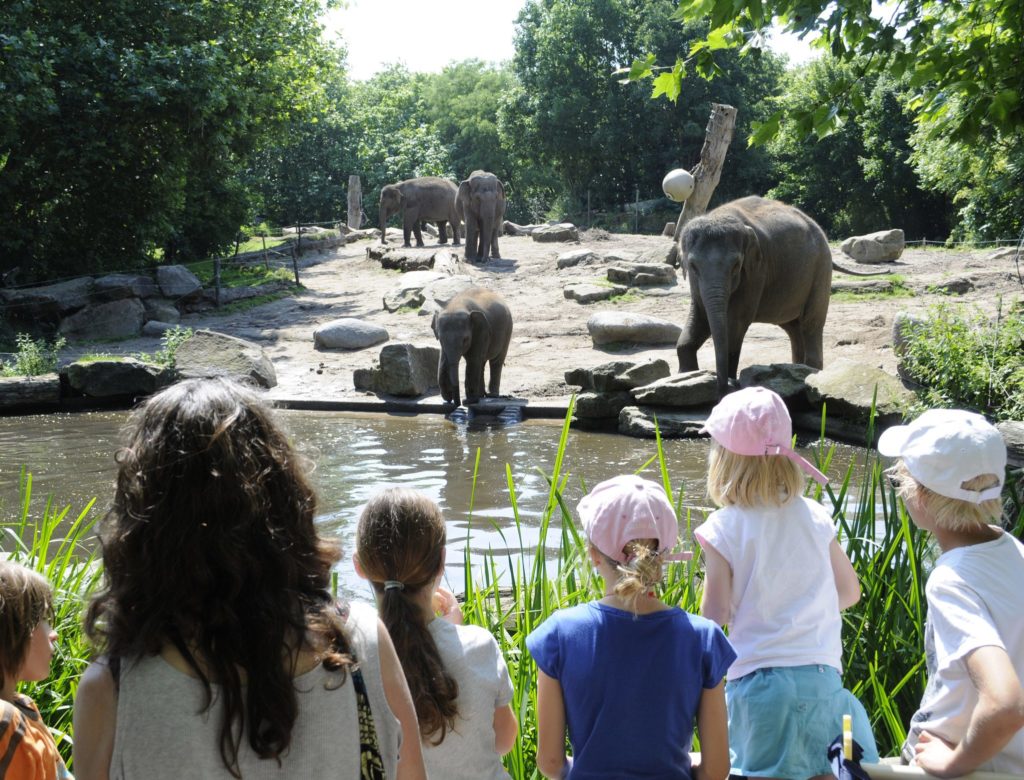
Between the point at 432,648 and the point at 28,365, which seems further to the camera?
the point at 28,365

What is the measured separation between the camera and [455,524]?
802cm

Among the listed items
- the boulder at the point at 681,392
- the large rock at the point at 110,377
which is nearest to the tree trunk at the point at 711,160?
the boulder at the point at 681,392

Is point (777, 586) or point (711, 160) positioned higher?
point (711, 160)

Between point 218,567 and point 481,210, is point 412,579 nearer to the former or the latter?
point 218,567

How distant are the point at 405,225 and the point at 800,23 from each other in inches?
990

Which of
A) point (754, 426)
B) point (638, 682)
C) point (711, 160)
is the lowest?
point (638, 682)

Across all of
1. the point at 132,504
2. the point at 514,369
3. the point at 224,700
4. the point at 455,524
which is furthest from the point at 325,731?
the point at 514,369

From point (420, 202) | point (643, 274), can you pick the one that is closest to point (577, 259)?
point (643, 274)

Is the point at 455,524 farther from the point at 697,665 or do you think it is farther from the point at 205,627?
the point at 205,627

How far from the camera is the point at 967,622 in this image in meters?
2.21

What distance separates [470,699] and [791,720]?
0.84 m

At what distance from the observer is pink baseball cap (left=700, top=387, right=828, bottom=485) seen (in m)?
2.80

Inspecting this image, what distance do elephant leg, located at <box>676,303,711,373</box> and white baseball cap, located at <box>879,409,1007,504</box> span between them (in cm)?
969

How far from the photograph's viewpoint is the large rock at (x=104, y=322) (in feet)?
64.0
